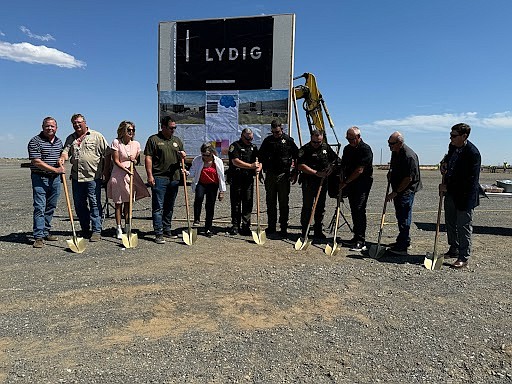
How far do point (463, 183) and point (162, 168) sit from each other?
482 cm

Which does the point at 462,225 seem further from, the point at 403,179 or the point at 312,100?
the point at 312,100

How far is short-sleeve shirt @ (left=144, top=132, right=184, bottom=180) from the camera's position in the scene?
23.3ft

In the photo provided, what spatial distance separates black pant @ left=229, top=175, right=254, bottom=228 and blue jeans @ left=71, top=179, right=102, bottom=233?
2457 millimetres

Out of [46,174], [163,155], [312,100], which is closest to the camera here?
[46,174]

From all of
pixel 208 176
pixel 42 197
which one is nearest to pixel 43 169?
pixel 42 197

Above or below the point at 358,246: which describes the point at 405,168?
above

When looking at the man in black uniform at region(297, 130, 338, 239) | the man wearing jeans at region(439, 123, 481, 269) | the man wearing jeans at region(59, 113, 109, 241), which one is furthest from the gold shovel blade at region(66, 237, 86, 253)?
the man wearing jeans at region(439, 123, 481, 269)

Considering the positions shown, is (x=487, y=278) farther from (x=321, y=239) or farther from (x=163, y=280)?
(x=163, y=280)

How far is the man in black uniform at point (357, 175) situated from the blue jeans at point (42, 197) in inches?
194

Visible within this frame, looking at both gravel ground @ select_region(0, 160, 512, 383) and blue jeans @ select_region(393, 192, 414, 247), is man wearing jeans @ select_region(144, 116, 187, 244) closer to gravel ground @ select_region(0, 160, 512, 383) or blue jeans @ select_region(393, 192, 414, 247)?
gravel ground @ select_region(0, 160, 512, 383)

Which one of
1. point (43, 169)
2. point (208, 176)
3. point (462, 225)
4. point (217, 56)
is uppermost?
point (217, 56)

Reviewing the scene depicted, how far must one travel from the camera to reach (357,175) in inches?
271

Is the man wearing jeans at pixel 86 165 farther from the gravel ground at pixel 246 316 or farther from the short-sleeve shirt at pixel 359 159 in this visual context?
the short-sleeve shirt at pixel 359 159

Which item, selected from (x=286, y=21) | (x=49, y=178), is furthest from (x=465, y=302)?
(x=286, y=21)
